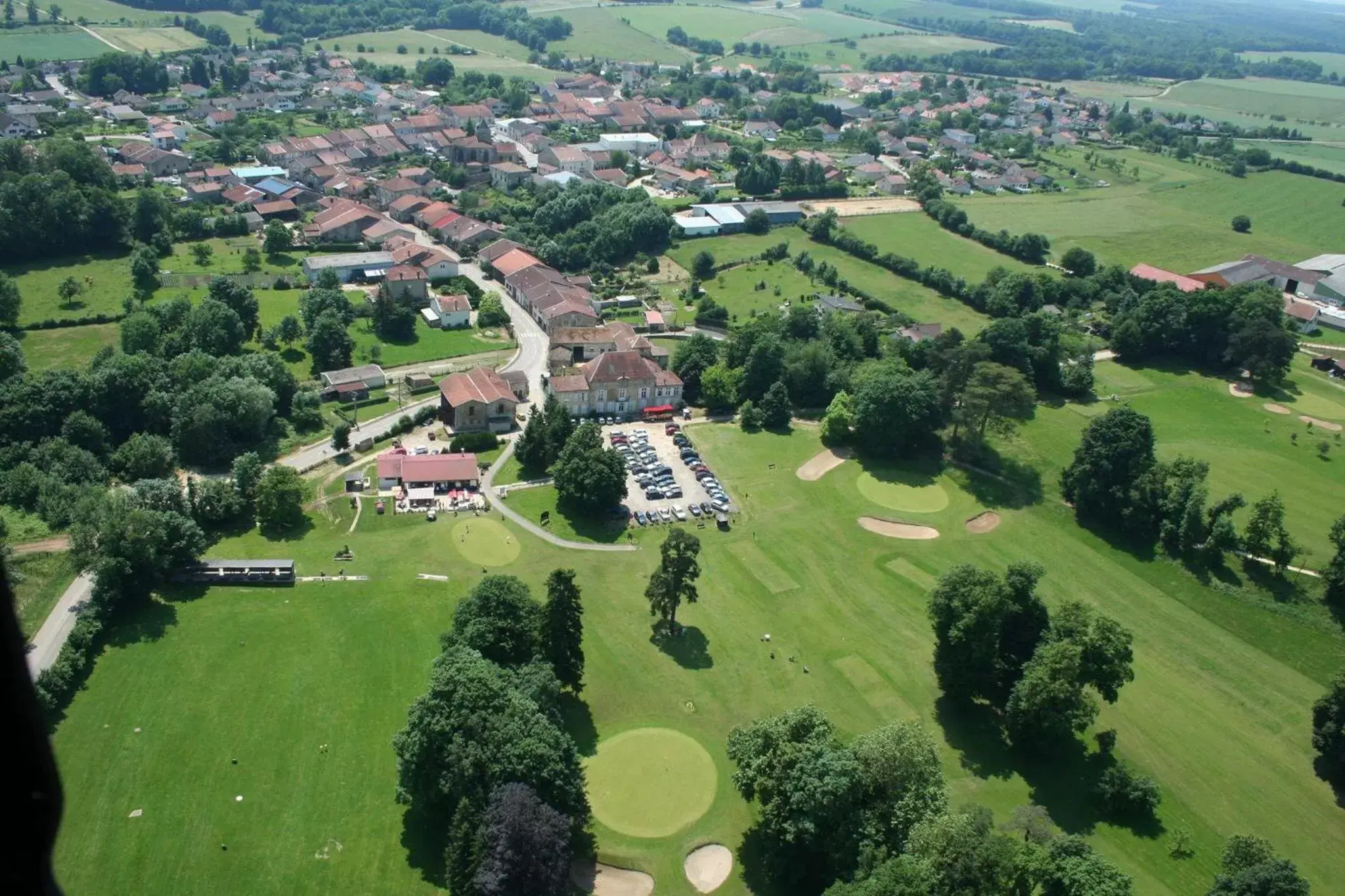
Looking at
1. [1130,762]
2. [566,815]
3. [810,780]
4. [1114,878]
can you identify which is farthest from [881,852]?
[1130,762]

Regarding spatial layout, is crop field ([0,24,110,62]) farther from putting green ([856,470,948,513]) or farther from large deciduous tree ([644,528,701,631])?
large deciduous tree ([644,528,701,631])

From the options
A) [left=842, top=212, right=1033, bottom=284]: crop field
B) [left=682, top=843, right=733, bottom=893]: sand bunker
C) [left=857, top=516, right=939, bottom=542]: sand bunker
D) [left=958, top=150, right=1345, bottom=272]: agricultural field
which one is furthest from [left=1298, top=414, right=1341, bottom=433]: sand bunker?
[left=682, top=843, right=733, bottom=893]: sand bunker

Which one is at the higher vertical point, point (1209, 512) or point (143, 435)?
point (1209, 512)

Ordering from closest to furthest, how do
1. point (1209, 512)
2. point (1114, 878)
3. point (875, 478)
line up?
1. point (1114, 878)
2. point (1209, 512)
3. point (875, 478)

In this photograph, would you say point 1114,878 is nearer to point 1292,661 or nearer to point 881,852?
point 881,852

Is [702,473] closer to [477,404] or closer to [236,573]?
[477,404]
